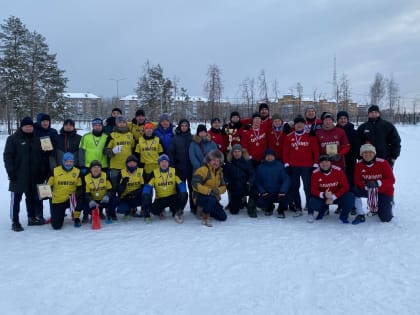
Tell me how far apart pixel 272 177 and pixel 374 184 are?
1.77 meters

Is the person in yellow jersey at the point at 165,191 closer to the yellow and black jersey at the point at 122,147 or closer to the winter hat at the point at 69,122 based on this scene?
the yellow and black jersey at the point at 122,147

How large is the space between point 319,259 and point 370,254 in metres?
0.70

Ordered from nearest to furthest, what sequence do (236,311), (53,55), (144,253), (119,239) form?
(236,311)
(144,253)
(119,239)
(53,55)

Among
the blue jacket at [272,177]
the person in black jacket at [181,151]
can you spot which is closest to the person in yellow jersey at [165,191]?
the person in black jacket at [181,151]

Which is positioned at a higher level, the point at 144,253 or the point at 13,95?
the point at 13,95

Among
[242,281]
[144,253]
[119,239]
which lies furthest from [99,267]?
[242,281]

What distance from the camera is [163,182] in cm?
632

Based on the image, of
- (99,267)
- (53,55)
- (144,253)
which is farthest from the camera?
(53,55)

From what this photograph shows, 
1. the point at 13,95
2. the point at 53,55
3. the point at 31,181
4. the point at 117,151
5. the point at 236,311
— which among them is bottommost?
the point at 236,311

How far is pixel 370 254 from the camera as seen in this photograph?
4348mm

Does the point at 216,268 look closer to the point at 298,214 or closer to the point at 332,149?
the point at 298,214

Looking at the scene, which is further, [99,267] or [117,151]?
[117,151]

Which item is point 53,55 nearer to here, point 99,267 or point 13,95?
point 13,95

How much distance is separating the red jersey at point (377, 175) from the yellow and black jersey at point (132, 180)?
3.98 meters
